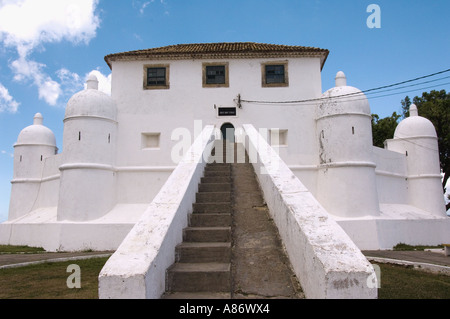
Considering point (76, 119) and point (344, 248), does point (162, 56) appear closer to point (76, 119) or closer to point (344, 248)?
point (76, 119)

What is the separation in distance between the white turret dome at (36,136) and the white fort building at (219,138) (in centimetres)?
140

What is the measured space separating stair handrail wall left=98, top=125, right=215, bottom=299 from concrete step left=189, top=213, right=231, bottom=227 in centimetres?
25

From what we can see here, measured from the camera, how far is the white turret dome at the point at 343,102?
15164mm

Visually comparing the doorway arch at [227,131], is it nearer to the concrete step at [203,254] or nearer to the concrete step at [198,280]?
the concrete step at [203,254]

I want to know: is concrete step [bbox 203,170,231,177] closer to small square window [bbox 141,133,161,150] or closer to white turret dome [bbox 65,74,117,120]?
small square window [bbox 141,133,161,150]

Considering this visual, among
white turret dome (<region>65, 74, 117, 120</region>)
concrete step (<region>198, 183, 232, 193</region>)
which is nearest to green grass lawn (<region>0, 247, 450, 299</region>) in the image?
concrete step (<region>198, 183, 232, 193</region>)

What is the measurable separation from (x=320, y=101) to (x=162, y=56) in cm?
715

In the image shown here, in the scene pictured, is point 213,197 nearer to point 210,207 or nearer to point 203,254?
point 210,207

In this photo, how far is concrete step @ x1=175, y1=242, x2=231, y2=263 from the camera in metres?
4.37

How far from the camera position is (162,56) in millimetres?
16562

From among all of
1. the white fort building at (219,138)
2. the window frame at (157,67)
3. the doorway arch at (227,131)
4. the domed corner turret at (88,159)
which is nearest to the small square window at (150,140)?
the white fort building at (219,138)

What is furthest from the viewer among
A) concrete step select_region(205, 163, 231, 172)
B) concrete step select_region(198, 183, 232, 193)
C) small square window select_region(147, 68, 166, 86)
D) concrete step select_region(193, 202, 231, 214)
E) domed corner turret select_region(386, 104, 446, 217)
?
domed corner turret select_region(386, 104, 446, 217)

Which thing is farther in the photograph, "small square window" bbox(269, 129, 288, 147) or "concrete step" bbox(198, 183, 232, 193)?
"small square window" bbox(269, 129, 288, 147)

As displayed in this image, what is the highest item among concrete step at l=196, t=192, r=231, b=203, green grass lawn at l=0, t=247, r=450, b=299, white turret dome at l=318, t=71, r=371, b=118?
white turret dome at l=318, t=71, r=371, b=118
